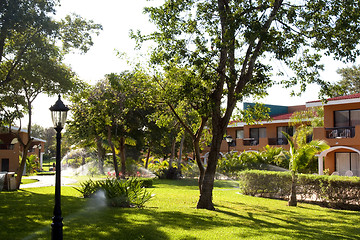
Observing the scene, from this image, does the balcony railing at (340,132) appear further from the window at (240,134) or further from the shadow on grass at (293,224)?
the window at (240,134)

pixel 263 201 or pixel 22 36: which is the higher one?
pixel 22 36

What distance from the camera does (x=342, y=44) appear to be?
12711 millimetres

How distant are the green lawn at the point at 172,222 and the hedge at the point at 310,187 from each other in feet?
3.01

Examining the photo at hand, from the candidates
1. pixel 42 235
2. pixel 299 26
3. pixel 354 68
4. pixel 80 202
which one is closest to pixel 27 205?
pixel 80 202

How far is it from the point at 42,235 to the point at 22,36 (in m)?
11.6

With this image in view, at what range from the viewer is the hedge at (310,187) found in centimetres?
1530

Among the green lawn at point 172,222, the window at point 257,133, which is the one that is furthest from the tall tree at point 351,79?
the green lawn at point 172,222

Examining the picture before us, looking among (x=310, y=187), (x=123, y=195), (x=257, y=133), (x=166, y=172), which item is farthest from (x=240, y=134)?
(x=123, y=195)

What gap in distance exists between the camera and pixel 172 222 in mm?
10539

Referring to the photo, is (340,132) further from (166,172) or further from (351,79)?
(351,79)

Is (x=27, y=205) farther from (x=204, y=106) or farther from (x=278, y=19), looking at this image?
(x=278, y=19)

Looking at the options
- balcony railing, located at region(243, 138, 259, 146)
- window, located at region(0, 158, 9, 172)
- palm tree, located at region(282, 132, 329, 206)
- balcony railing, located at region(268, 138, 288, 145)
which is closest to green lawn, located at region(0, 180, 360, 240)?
palm tree, located at region(282, 132, 329, 206)

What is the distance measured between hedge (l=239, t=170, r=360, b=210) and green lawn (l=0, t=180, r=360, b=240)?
918mm

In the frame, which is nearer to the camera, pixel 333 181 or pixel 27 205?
pixel 27 205
